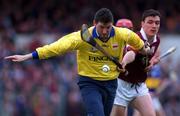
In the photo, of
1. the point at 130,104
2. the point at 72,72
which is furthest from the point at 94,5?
the point at 130,104

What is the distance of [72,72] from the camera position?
65.5ft

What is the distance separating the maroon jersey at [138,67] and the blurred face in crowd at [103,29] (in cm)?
104

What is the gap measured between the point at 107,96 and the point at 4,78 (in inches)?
255

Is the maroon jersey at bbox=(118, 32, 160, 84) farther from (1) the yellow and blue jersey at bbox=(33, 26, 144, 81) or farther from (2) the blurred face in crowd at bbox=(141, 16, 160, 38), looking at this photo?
(1) the yellow and blue jersey at bbox=(33, 26, 144, 81)

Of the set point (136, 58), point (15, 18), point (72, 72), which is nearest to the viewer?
point (136, 58)

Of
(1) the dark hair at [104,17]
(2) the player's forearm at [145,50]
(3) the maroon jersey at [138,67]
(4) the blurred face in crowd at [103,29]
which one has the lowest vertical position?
(3) the maroon jersey at [138,67]

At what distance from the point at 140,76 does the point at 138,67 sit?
0.62 feet

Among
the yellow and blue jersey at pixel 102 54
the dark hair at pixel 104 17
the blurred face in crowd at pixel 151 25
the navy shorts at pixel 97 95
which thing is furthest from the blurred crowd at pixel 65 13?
the dark hair at pixel 104 17

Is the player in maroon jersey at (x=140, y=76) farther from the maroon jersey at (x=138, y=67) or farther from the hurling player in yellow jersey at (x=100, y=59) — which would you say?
the hurling player in yellow jersey at (x=100, y=59)

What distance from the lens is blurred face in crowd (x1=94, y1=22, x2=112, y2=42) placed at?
39.0 ft

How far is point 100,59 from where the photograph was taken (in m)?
12.2

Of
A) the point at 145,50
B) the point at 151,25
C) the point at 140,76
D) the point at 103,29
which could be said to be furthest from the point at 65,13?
the point at 103,29

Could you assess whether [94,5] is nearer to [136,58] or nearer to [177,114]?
[177,114]

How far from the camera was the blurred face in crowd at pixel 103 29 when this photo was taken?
11.9 meters
